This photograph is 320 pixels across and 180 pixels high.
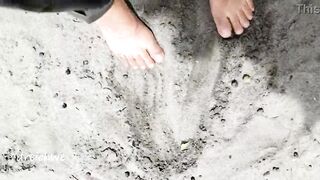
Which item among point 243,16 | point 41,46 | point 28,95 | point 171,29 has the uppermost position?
point 243,16

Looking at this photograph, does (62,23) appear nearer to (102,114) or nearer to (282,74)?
(102,114)

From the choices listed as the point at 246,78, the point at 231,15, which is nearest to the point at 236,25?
the point at 231,15

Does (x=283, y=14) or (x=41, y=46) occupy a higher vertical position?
(x=283, y=14)

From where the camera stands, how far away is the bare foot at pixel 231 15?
1278 millimetres

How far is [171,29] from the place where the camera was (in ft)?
4.29

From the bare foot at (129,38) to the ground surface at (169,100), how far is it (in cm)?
3

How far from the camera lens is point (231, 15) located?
1293mm

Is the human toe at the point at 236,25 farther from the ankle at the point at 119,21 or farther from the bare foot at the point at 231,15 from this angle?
the ankle at the point at 119,21

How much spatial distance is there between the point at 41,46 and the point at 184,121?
43 cm

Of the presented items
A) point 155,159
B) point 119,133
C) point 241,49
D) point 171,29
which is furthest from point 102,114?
point 241,49

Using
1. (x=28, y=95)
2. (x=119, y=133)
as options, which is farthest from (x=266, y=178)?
(x=28, y=95)

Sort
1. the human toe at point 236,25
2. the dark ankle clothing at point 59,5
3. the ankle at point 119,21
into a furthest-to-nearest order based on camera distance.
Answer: the human toe at point 236,25, the ankle at point 119,21, the dark ankle clothing at point 59,5

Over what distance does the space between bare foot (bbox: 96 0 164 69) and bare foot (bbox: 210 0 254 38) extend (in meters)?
0.17

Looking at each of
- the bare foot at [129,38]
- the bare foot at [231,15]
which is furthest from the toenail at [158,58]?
the bare foot at [231,15]
